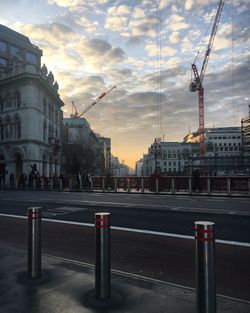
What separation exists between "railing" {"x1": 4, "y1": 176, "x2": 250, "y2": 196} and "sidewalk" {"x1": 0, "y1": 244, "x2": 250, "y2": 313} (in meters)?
21.0

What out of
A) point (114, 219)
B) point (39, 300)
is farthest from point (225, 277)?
point (114, 219)

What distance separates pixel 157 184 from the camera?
93.6ft

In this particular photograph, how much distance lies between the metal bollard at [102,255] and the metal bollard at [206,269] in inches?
53.6

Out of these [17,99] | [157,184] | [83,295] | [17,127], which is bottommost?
[83,295]

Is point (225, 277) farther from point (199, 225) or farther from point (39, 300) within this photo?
point (39, 300)

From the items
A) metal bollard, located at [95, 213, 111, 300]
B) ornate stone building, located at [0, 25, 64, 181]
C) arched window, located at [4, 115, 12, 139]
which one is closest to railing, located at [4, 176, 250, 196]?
ornate stone building, located at [0, 25, 64, 181]

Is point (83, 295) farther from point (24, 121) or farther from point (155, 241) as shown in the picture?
point (24, 121)

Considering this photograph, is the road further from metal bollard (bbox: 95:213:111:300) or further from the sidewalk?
metal bollard (bbox: 95:213:111:300)

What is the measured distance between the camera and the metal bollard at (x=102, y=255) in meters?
4.55

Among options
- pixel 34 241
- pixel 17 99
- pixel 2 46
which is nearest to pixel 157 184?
pixel 34 241

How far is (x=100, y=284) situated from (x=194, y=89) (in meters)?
119

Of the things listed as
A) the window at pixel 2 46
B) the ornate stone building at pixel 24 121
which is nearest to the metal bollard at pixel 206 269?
the ornate stone building at pixel 24 121

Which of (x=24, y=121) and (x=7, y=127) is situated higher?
(x=24, y=121)

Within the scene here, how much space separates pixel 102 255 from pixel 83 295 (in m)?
0.60
